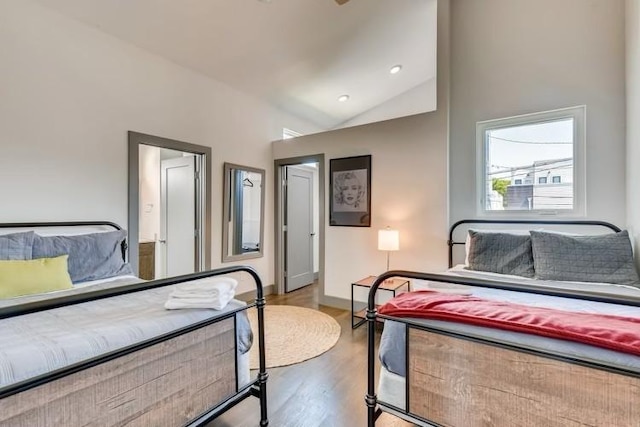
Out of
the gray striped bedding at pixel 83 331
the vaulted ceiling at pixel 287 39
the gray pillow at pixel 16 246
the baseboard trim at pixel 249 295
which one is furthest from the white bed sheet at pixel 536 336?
the vaulted ceiling at pixel 287 39

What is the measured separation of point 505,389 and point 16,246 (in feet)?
10.2

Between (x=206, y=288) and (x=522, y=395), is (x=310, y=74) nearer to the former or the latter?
(x=206, y=288)

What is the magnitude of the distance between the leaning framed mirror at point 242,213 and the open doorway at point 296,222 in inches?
12.1

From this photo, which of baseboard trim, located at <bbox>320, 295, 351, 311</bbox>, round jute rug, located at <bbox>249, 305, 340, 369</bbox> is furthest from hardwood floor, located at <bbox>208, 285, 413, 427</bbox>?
baseboard trim, located at <bbox>320, 295, 351, 311</bbox>

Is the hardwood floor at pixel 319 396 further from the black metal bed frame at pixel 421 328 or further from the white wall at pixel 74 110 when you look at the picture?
the white wall at pixel 74 110

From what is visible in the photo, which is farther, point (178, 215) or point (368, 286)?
point (178, 215)

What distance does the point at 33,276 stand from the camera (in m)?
2.08

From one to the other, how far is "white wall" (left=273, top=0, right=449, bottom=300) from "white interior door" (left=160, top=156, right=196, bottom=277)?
5.89ft

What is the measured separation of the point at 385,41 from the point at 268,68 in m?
1.57

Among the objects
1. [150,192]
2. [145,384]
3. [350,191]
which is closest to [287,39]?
[350,191]

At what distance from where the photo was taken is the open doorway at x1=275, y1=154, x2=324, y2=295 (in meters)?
4.73

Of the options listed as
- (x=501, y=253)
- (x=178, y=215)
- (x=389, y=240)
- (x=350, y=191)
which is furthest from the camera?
(x=178, y=215)

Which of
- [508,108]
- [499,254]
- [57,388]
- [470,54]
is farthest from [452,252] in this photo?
[57,388]

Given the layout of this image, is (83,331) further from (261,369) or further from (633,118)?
(633,118)
